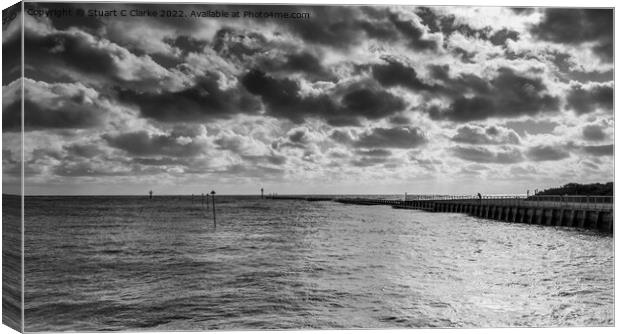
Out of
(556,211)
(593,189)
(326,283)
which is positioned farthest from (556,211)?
A: (326,283)

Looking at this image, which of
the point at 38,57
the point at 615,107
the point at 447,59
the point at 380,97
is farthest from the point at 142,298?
the point at 615,107

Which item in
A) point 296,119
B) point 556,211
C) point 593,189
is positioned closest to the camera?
point 296,119

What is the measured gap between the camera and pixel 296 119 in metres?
19.4

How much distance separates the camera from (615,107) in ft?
45.0

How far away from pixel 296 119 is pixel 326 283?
523 cm

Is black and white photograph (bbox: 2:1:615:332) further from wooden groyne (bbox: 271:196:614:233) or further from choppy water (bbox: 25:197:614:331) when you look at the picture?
wooden groyne (bbox: 271:196:614:233)

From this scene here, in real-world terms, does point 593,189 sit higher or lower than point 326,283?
higher

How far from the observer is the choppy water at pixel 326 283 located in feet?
49.5

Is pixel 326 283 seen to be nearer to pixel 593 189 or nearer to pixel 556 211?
pixel 593 189

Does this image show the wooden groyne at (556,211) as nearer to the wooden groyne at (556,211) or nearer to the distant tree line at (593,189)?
the wooden groyne at (556,211)

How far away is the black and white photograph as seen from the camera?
527 inches

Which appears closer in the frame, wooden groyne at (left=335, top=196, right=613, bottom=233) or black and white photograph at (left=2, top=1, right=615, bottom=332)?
black and white photograph at (left=2, top=1, right=615, bottom=332)

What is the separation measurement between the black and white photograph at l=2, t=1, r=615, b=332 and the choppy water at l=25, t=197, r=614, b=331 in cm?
10

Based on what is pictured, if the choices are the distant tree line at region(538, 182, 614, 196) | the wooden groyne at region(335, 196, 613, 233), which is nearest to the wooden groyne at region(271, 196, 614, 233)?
the wooden groyne at region(335, 196, 613, 233)
